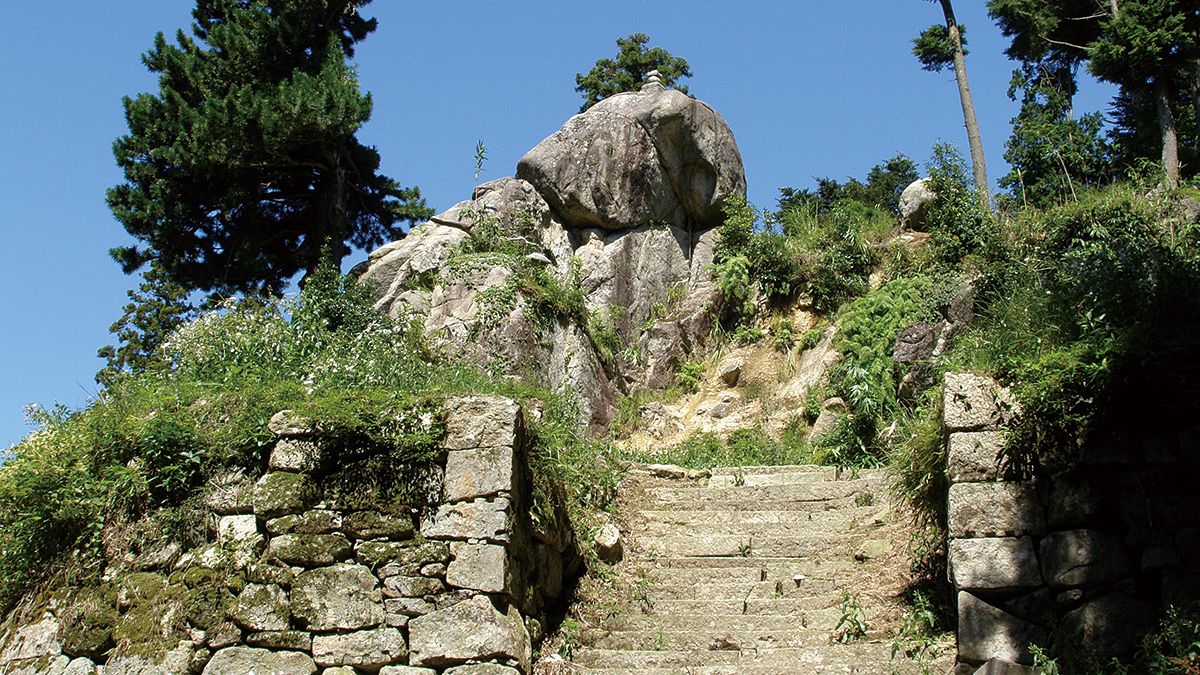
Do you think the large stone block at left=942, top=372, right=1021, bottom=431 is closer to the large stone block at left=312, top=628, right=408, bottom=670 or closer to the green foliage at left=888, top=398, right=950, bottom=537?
the green foliage at left=888, top=398, right=950, bottom=537

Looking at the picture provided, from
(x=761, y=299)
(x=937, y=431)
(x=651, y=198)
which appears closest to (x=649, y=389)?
(x=761, y=299)

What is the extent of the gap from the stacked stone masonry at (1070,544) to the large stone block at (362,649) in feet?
9.67

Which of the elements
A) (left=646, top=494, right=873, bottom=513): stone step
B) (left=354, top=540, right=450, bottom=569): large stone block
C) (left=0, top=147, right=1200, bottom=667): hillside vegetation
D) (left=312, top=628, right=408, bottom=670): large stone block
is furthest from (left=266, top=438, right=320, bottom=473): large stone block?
(left=646, top=494, right=873, bottom=513): stone step

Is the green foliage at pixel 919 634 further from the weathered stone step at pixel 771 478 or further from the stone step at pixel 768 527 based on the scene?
the weathered stone step at pixel 771 478

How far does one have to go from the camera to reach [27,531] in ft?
18.0

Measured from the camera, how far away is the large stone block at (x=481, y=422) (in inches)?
208

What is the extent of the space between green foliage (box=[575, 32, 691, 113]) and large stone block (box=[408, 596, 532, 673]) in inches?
679

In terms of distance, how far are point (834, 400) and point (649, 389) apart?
280 cm

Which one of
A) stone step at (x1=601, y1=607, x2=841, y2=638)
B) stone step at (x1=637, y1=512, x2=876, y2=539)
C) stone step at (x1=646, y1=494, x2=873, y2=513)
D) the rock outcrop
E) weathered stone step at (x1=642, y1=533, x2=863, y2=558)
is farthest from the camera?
the rock outcrop

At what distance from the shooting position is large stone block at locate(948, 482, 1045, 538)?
4.74 metres

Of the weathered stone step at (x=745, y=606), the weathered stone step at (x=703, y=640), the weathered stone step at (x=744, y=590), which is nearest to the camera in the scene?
the weathered stone step at (x=703, y=640)

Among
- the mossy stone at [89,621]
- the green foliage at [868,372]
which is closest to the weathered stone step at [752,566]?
the green foliage at [868,372]

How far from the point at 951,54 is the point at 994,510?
1339 cm

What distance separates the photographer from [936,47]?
1602 centimetres
